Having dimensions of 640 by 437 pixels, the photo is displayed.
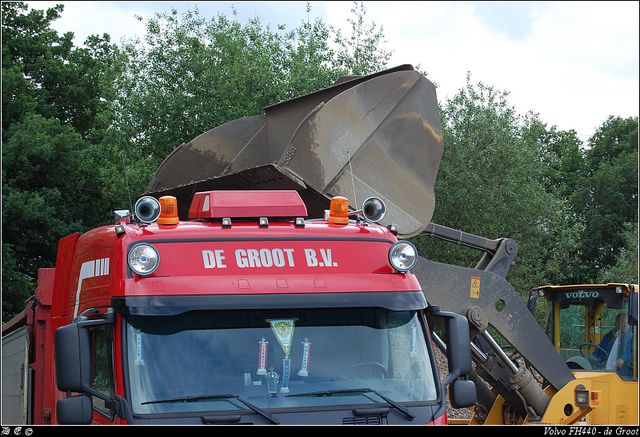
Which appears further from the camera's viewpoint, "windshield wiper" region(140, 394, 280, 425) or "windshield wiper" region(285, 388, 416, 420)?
"windshield wiper" region(285, 388, 416, 420)

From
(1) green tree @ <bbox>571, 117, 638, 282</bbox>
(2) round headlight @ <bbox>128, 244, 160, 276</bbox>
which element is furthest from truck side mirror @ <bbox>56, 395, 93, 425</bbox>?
(1) green tree @ <bbox>571, 117, 638, 282</bbox>

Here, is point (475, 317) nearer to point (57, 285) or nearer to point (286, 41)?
point (57, 285)

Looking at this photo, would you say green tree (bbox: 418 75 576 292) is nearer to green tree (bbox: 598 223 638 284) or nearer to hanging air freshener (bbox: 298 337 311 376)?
green tree (bbox: 598 223 638 284)

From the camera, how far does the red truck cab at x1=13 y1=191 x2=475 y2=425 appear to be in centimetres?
375

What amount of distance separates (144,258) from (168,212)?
1.64 feet

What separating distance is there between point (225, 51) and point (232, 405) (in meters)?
16.4

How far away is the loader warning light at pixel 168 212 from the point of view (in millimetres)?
4395

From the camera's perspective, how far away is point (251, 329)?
3.98m

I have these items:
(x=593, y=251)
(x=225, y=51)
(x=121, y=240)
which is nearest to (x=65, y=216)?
(x=225, y=51)

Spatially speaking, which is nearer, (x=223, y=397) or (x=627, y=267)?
(x=223, y=397)

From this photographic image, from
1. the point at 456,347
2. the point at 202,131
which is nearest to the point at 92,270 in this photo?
the point at 456,347

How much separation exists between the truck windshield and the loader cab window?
4817 mm

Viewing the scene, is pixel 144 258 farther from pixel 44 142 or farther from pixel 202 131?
pixel 44 142

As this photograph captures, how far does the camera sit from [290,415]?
12.3 feet
